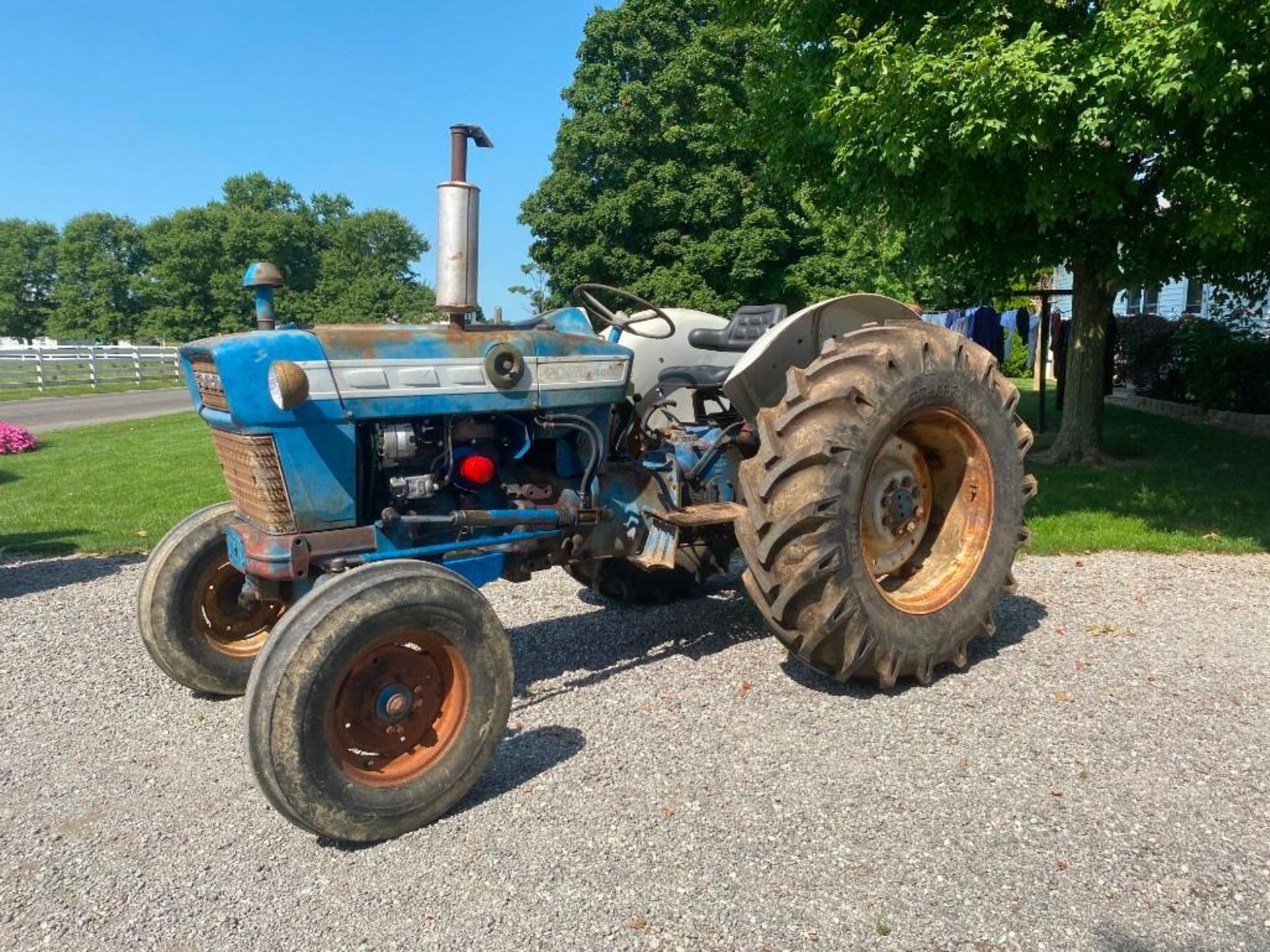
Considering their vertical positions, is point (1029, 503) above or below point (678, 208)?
below

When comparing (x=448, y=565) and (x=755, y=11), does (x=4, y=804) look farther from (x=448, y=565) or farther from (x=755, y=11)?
(x=755, y=11)

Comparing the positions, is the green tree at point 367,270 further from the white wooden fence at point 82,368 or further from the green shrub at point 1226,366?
the green shrub at point 1226,366

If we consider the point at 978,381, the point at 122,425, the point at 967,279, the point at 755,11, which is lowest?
the point at 122,425

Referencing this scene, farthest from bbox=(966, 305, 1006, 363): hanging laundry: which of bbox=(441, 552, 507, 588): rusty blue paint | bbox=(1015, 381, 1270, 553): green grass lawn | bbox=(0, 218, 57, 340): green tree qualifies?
bbox=(0, 218, 57, 340): green tree

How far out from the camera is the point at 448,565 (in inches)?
143

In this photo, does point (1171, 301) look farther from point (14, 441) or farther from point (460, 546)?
point (14, 441)

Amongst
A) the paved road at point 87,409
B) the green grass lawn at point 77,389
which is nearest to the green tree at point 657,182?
the paved road at point 87,409

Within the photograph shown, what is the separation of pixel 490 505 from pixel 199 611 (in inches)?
57.0

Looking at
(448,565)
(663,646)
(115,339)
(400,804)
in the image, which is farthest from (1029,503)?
(115,339)

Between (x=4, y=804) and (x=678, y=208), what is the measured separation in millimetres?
22265

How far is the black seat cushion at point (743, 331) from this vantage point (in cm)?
491

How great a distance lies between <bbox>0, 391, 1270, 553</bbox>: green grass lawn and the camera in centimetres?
723

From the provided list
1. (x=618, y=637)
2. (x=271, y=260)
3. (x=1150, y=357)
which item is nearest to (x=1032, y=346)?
(x=1150, y=357)

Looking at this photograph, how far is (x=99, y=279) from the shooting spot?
68938 millimetres
